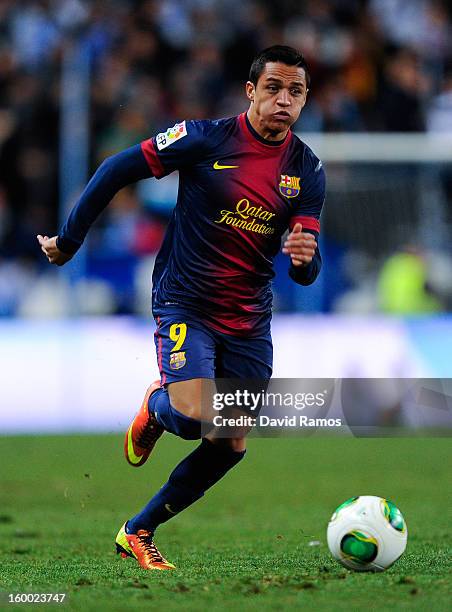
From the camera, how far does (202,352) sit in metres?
6.06

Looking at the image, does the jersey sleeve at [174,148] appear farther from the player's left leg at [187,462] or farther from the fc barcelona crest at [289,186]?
the player's left leg at [187,462]

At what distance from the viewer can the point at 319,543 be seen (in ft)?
23.1

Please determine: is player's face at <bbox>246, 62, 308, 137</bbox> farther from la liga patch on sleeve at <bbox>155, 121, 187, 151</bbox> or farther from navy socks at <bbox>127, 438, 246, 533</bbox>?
navy socks at <bbox>127, 438, 246, 533</bbox>

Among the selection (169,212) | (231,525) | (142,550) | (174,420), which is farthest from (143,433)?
(169,212)

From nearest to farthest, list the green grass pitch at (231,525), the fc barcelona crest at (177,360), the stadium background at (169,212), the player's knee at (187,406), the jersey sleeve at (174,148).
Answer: the green grass pitch at (231,525) < the player's knee at (187,406) < the fc barcelona crest at (177,360) < the jersey sleeve at (174,148) < the stadium background at (169,212)

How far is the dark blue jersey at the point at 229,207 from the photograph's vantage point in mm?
6191

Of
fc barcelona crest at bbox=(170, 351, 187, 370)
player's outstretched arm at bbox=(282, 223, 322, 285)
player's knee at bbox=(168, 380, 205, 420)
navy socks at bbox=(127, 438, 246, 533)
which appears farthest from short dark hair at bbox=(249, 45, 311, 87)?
navy socks at bbox=(127, 438, 246, 533)

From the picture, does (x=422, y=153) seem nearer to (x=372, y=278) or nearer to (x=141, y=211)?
(x=372, y=278)

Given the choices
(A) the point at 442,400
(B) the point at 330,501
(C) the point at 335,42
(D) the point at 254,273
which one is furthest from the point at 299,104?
(C) the point at 335,42

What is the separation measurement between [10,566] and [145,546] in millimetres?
668

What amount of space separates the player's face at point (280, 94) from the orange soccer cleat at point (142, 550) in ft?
7.09

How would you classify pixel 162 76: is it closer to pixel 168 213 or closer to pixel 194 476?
pixel 168 213

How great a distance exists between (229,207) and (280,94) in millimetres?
615

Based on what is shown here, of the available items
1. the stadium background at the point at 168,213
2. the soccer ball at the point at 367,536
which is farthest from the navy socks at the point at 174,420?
the stadium background at the point at 168,213
